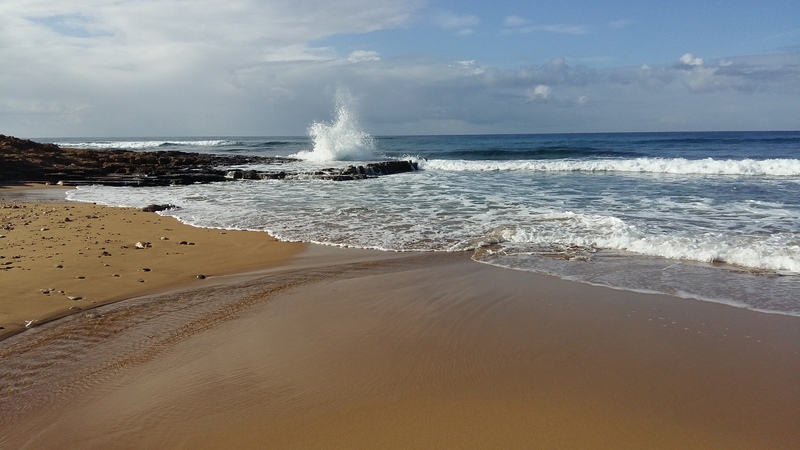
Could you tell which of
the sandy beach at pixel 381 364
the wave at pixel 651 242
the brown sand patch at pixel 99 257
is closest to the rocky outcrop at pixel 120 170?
the brown sand patch at pixel 99 257

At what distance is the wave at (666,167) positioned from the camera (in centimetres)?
2106

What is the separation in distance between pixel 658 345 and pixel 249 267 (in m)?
4.99

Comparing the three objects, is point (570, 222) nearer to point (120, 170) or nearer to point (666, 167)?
point (666, 167)

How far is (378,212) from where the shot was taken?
36.5ft

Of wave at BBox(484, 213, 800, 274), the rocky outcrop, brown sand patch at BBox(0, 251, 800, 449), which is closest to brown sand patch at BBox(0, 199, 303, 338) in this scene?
brown sand patch at BBox(0, 251, 800, 449)

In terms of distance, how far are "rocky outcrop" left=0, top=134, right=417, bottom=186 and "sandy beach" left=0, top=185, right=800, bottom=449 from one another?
569 inches

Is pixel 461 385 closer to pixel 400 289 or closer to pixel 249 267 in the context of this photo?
pixel 400 289

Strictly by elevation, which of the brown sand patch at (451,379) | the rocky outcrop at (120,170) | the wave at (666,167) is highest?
the rocky outcrop at (120,170)

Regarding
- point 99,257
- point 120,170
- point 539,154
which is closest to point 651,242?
point 99,257

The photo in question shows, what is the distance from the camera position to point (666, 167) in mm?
23406

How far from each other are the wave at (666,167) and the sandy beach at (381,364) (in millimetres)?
20206

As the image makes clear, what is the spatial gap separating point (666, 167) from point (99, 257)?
23.6m

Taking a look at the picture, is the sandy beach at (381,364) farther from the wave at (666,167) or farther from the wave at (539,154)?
the wave at (539,154)

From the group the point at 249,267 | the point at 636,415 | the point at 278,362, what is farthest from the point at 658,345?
the point at 249,267
